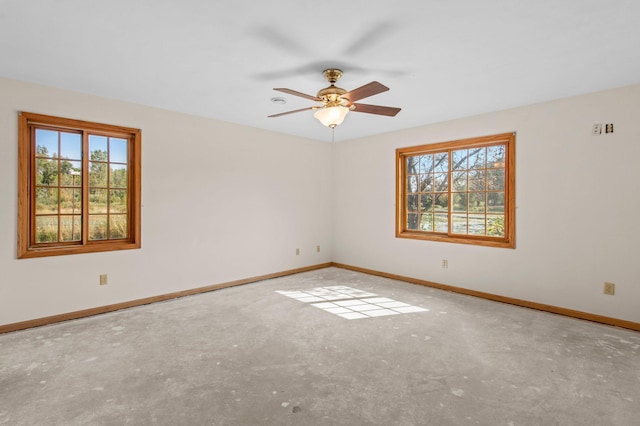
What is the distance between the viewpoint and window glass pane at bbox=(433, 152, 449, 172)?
15.9 ft

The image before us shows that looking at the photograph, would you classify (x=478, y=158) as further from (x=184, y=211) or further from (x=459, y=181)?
(x=184, y=211)

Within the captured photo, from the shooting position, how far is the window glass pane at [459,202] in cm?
466

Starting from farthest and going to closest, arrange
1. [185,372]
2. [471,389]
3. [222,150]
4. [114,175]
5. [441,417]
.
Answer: [222,150], [114,175], [185,372], [471,389], [441,417]

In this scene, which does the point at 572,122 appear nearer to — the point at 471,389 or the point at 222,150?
the point at 471,389

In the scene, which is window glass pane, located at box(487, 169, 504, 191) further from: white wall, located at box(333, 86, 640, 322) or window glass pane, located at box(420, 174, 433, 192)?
window glass pane, located at box(420, 174, 433, 192)

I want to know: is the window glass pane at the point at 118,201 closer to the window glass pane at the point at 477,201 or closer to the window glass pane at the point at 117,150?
the window glass pane at the point at 117,150

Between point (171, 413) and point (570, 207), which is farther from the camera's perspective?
point (570, 207)

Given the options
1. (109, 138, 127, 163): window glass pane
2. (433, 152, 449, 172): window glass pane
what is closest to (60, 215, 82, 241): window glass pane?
(109, 138, 127, 163): window glass pane

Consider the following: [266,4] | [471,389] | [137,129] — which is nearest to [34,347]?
[137,129]

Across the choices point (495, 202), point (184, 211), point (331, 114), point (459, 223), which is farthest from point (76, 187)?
point (495, 202)

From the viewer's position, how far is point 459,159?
4.70 metres

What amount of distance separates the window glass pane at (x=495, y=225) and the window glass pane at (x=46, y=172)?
5.19 m

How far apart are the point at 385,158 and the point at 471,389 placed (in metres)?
3.87

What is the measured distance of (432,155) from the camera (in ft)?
16.5
